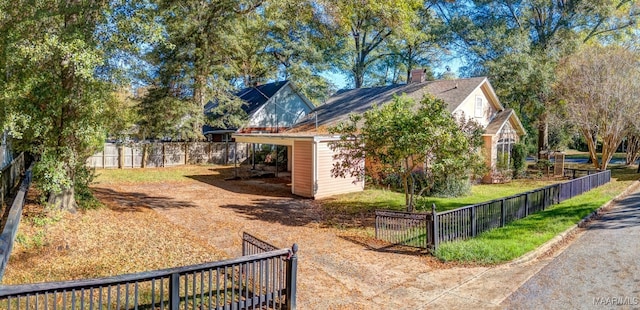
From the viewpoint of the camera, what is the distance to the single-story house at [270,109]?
3094 centimetres

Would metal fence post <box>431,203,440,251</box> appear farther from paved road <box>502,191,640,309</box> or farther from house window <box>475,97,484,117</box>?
house window <box>475,97,484,117</box>

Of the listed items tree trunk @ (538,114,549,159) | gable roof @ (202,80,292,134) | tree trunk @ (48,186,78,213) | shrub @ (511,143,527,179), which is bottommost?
tree trunk @ (48,186,78,213)

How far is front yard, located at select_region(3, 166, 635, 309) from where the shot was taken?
7.00 meters

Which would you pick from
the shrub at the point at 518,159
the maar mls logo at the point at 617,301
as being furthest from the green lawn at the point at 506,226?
the maar mls logo at the point at 617,301

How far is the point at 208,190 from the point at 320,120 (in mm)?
8412

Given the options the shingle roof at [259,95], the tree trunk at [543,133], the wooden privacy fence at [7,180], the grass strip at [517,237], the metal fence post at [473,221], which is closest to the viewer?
the grass strip at [517,237]

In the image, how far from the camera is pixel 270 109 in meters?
31.8

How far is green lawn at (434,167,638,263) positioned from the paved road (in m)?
0.69

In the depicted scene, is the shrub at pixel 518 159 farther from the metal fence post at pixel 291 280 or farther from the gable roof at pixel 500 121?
the metal fence post at pixel 291 280

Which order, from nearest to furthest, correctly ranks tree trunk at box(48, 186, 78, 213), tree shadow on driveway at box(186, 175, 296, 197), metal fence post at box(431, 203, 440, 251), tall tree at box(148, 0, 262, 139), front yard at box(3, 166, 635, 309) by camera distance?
front yard at box(3, 166, 635, 309), metal fence post at box(431, 203, 440, 251), tree trunk at box(48, 186, 78, 213), tree shadow on driveway at box(186, 175, 296, 197), tall tree at box(148, 0, 262, 139)

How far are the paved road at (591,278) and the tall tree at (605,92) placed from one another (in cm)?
1499

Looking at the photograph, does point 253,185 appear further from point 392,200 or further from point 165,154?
point 165,154

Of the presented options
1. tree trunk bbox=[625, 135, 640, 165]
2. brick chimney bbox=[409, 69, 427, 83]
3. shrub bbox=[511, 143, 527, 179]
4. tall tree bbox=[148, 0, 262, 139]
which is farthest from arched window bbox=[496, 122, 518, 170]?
tall tree bbox=[148, 0, 262, 139]

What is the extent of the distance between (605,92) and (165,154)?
26.9 meters
